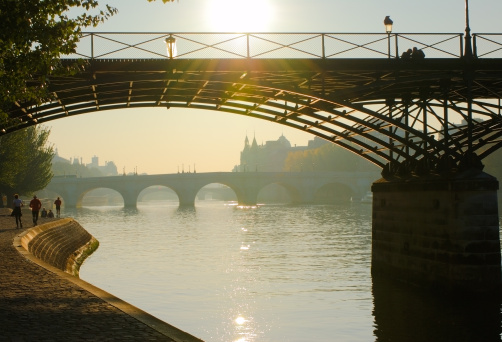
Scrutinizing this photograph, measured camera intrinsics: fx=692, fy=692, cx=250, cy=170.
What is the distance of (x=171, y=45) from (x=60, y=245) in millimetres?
14514

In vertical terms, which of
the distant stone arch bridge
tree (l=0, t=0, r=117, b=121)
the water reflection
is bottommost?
the water reflection

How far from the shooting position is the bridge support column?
21609 millimetres

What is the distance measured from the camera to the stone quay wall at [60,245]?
87.8 ft

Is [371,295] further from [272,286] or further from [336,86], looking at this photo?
[336,86]

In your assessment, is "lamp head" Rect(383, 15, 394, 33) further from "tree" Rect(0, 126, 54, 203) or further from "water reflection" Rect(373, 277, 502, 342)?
"tree" Rect(0, 126, 54, 203)

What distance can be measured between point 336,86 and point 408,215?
5651 millimetres

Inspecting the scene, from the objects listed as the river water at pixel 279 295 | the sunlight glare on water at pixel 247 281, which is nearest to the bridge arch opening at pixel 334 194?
the sunlight glare on water at pixel 247 281

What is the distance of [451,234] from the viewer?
2200cm

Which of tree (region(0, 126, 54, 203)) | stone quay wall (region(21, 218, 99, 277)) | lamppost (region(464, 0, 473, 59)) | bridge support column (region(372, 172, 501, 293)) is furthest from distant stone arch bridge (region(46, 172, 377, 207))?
lamppost (region(464, 0, 473, 59))

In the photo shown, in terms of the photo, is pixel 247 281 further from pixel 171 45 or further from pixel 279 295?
pixel 171 45

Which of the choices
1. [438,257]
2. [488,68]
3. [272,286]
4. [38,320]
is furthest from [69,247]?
[38,320]

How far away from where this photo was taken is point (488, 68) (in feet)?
77.5

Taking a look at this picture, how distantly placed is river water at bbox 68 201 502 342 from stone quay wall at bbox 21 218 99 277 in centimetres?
81

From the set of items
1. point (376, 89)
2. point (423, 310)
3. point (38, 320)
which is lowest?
point (423, 310)
